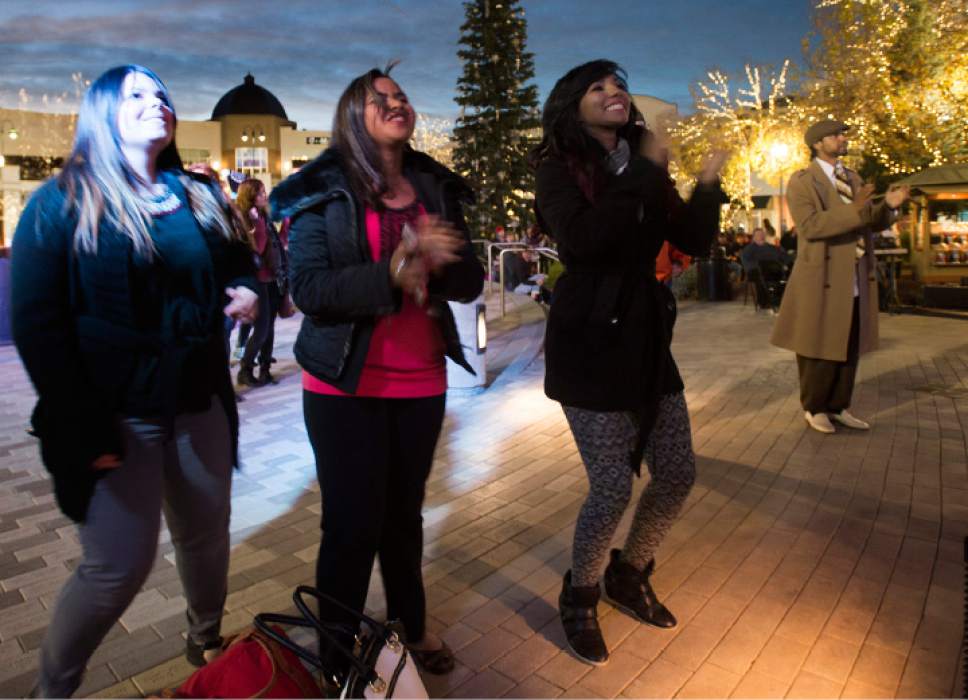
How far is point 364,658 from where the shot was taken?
2.01 m

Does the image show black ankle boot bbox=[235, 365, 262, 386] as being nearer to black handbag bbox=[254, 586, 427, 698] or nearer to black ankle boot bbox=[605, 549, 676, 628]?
black ankle boot bbox=[605, 549, 676, 628]

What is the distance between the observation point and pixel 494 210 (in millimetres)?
28250

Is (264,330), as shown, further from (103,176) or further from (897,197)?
(897,197)

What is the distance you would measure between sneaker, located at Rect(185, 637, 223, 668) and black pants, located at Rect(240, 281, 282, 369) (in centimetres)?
463

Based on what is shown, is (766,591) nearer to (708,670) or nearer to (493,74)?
(708,670)

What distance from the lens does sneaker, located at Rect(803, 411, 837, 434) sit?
5.80 meters

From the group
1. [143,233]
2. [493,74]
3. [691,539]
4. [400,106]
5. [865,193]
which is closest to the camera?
[143,233]

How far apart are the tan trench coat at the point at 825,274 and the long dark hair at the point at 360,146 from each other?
3993mm

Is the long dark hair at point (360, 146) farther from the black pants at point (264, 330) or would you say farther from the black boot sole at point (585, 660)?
the black pants at point (264, 330)

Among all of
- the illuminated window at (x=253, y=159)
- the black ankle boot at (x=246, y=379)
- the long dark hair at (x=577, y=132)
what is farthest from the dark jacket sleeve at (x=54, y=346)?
the illuminated window at (x=253, y=159)

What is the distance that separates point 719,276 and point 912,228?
457 centimetres

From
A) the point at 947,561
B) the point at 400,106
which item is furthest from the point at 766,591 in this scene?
the point at 400,106

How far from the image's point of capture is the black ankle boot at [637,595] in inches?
119

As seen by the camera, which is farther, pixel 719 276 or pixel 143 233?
pixel 719 276
